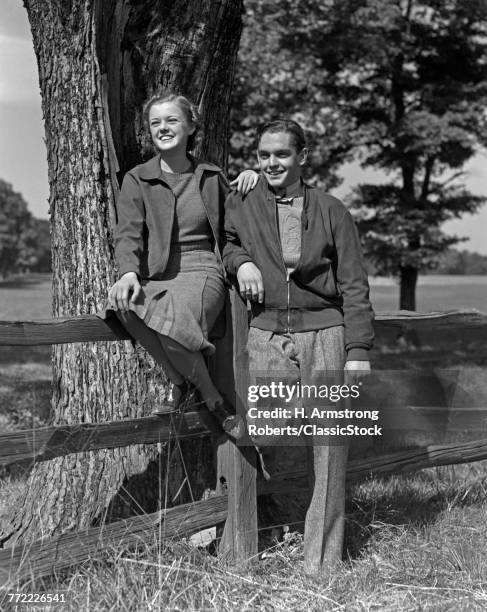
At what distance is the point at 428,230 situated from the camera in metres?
16.2

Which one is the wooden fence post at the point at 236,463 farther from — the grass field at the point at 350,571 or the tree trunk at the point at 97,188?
the tree trunk at the point at 97,188

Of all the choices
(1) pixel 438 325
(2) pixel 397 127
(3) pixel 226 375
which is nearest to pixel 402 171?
(2) pixel 397 127

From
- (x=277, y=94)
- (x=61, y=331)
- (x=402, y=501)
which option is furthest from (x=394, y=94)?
(x=61, y=331)

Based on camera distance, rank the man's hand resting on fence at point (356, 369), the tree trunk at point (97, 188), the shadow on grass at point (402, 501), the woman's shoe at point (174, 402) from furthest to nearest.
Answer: the shadow on grass at point (402, 501), the tree trunk at point (97, 188), the woman's shoe at point (174, 402), the man's hand resting on fence at point (356, 369)

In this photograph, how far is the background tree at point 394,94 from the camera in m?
15.4

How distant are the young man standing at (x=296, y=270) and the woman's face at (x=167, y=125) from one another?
360 mm

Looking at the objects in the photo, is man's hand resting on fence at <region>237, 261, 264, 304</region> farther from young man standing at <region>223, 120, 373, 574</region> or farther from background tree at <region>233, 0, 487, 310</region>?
background tree at <region>233, 0, 487, 310</region>

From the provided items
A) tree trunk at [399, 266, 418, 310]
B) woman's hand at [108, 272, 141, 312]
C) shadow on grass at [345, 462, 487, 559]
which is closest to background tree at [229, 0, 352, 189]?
tree trunk at [399, 266, 418, 310]

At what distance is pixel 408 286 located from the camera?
688 inches

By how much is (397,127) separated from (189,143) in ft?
41.2

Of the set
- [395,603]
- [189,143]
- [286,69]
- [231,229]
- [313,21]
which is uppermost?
[313,21]

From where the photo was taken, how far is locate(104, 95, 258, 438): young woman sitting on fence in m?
3.50

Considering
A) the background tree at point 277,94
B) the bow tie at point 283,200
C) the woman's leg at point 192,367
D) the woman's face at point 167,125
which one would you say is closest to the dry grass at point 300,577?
the woman's leg at point 192,367

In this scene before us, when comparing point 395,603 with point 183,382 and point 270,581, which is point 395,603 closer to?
point 270,581
